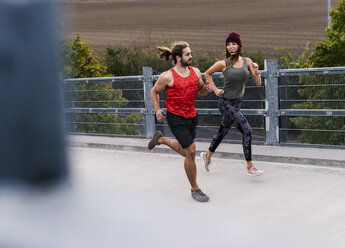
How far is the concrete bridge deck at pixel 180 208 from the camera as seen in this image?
5285 millimetres

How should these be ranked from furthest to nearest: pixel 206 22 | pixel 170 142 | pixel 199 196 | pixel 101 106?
pixel 206 22 < pixel 101 106 < pixel 170 142 < pixel 199 196

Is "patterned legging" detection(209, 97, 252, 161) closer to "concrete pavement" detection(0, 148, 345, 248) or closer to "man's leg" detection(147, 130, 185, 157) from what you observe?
"concrete pavement" detection(0, 148, 345, 248)

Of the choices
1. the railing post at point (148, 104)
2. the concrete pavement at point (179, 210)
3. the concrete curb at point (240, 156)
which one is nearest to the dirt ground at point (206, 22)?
the railing post at point (148, 104)

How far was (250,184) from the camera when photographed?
7.33 meters

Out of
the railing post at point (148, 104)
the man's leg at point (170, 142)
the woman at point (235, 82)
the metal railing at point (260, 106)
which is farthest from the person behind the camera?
the railing post at point (148, 104)

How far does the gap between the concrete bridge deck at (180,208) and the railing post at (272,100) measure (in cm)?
41

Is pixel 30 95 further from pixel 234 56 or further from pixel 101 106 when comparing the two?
pixel 101 106

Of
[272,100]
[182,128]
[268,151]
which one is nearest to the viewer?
[182,128]

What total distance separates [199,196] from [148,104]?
453 cm

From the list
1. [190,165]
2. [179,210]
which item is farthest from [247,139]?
[179,210]

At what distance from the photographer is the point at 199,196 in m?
6.62

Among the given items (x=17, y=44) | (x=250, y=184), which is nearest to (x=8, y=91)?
(x=17, y=44)

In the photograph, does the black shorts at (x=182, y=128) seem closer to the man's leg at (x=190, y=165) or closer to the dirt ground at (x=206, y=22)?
the man's leg at (x=190, y=165)

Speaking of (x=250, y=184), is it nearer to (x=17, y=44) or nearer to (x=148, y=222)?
(x=148, y=222)
